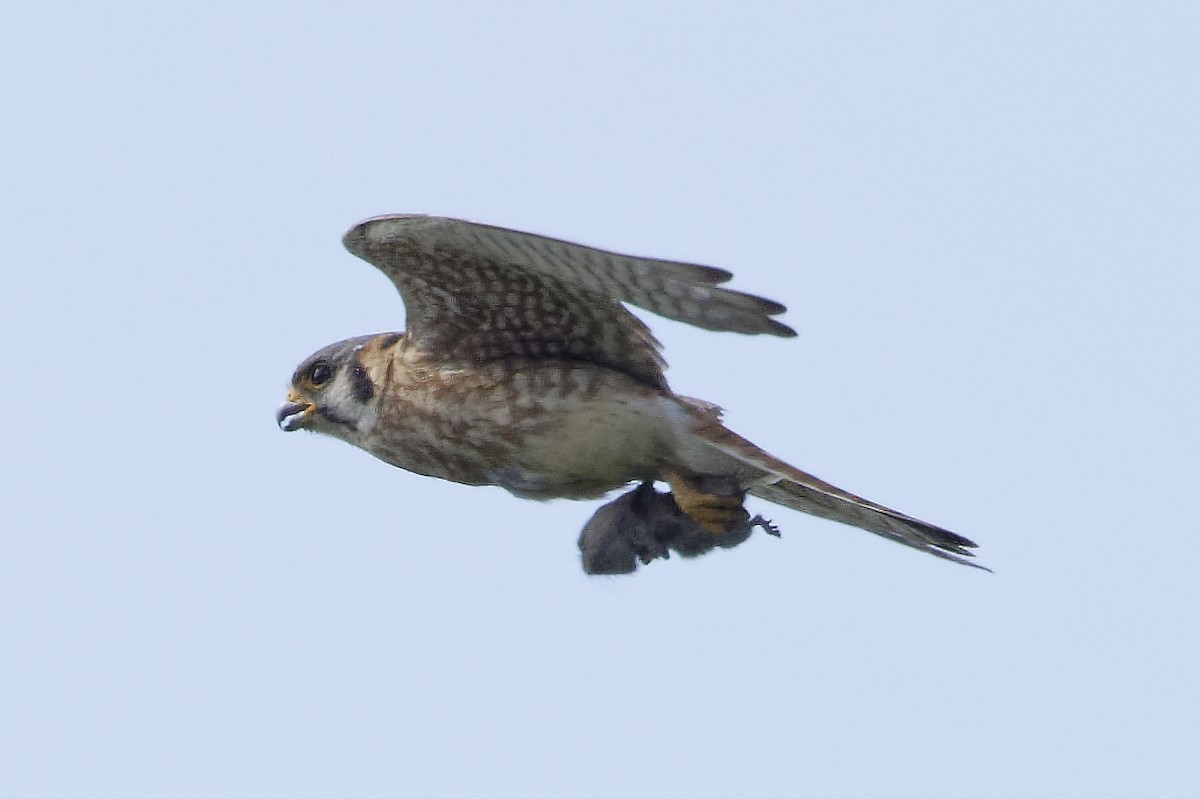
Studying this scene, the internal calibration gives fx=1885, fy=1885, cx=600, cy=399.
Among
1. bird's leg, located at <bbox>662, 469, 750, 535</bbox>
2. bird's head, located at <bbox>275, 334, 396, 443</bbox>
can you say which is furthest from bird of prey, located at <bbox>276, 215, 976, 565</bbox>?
bird's head, located at <bbox>275, 334, 396, 443</bbox>

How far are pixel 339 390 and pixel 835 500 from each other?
1.99m

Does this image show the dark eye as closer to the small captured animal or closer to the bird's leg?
the small captured animal

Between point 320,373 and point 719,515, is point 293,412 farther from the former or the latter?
point 719,515

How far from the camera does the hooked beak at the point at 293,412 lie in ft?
24.1

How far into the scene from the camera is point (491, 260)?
6461mm

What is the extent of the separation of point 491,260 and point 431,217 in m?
0.33

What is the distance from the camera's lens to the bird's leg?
6.62 metres

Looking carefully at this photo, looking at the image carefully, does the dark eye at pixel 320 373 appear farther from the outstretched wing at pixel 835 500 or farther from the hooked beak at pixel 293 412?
the outstretched wing at pixel 835 500

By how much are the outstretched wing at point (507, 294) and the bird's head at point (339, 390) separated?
0.30 m

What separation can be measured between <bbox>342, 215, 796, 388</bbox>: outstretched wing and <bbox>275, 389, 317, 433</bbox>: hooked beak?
65 centimetres

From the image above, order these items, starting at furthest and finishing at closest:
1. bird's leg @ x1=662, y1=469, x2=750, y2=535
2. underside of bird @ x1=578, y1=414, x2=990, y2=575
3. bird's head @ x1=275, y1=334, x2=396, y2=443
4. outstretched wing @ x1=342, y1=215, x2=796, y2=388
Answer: bird's head @ x1=275, y1=334, x2=396, y2=443
bird's leg @ x1=662, y1=469, x2=750, y2=535
underside of bird @ x1=578, y1=414, x2=990, y2=575
outstretched wing @ x1=342, y1=215, x2=796, y2=388

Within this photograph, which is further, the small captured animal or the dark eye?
the dark eye

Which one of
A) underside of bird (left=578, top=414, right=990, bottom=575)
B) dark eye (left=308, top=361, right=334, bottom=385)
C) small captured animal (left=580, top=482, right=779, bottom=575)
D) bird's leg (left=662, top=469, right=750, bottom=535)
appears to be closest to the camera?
underside of bird (left=578, top=414, right=990, bottom=575)

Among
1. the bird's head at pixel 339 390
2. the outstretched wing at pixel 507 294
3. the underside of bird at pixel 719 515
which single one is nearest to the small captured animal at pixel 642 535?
the underside of bird at pixel 719 515
